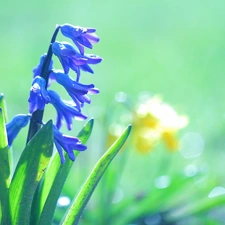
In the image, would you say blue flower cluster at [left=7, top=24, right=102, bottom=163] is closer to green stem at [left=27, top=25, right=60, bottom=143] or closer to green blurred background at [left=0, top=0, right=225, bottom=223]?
green stem at [left=27, top=25, right=60, bottom=143]

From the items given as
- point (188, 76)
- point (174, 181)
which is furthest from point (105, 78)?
point (174, 181)

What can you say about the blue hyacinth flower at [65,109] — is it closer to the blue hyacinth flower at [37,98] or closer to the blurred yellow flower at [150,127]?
the blue hyacinth flower at [37,98]

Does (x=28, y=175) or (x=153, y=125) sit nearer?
(x=28, y=175)

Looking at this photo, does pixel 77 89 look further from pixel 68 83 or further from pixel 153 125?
pixel 153 125

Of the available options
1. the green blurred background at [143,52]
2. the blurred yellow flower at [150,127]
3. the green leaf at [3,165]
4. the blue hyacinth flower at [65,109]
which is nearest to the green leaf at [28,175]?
the green leaf at [3,165]

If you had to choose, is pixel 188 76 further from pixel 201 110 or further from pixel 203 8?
pixel 203 8

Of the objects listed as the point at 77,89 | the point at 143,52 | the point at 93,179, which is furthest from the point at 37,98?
the point at 143,52
